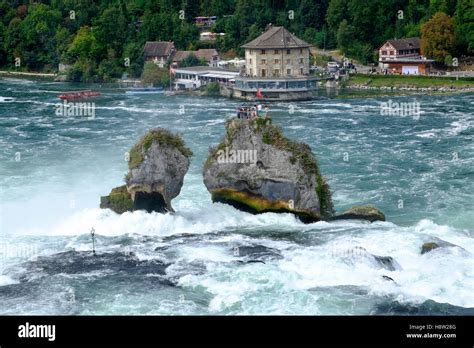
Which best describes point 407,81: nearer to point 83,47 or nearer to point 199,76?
point 199,76

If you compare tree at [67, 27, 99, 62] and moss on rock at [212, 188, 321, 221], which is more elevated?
tree at [67, 27, 99, 62]

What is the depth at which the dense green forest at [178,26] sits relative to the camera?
3922 inches

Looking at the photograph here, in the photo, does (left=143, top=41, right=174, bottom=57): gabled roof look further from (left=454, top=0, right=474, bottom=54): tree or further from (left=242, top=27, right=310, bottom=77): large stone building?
(left=454, top=0, right=474, bottom=54): tree

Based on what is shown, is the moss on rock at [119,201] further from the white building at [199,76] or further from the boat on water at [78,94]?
the white building at [199,76]

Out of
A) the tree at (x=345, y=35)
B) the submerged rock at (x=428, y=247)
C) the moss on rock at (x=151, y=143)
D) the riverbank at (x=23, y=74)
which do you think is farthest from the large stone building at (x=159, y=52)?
the submerged rock at (x=428, y=247)

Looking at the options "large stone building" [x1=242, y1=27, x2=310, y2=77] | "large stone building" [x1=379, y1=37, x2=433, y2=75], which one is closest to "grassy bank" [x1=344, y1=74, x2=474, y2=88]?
"large stone building" [x1=379, y1=37, x2=433, y2=75]

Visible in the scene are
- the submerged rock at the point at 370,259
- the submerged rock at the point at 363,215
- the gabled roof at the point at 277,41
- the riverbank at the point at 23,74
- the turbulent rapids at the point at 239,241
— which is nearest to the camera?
the turbulent rapids at the point at 239,241

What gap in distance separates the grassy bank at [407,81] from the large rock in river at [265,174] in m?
52.7

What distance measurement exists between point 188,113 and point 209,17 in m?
46.6

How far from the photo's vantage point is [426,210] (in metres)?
38.6

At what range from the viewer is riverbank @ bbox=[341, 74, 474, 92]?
278 feet

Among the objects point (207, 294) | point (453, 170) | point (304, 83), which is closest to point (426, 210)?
point (453, 170)

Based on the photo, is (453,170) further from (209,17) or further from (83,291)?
(209,17)

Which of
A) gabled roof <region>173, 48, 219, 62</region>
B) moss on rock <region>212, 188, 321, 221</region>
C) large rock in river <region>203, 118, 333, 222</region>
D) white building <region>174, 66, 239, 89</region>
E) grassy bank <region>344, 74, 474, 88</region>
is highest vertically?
gabled roof <region>173, 48, 219, 62</region>
